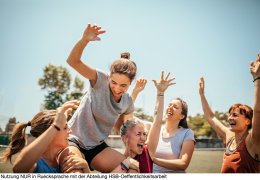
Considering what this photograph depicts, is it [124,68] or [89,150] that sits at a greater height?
[124,68]

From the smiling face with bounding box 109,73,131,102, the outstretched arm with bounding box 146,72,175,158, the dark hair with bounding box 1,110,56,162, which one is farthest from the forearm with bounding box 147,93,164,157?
the dark hair with bounding box 1,110,56,162

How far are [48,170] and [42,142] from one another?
0.44m

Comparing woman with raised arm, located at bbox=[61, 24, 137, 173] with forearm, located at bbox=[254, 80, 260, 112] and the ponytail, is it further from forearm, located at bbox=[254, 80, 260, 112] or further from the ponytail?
forearm, located at bbox=[254, 80, 260, 112]

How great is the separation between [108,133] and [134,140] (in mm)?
287

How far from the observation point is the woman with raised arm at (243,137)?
2.58 meters

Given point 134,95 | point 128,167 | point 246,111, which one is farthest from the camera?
point 134,95

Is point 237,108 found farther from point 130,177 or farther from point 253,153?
point 130,177

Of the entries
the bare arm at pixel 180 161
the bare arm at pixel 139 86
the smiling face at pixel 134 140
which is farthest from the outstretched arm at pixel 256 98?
the bare arm at pixel 139 86

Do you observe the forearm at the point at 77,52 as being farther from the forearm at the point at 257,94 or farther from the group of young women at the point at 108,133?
the forearm at the point at 257,94

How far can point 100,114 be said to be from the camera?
2.61 metres

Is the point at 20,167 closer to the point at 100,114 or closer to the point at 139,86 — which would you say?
the point at 100,114

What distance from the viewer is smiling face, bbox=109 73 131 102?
2.61 metres

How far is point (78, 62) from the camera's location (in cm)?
237

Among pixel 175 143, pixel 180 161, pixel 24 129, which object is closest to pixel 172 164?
pixel 180 161
